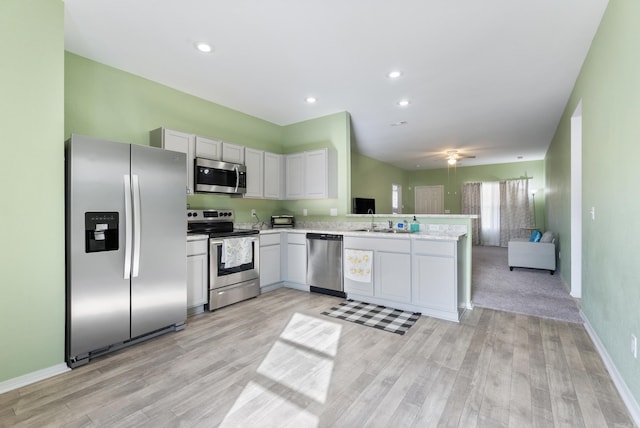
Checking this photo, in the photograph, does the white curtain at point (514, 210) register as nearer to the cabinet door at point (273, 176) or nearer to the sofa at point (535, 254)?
the sofa at point (535, 254)

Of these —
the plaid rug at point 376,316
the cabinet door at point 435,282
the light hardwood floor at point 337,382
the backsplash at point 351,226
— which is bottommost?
the light hardwood floor at point 337,382

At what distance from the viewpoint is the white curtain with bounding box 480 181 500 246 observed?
930cm

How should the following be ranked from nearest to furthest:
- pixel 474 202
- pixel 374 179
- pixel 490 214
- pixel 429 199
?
pixel 374 179 < pixel 490 214 < pixel 474 202 < pixel 429 199

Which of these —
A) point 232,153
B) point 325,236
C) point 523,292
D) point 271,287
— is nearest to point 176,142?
point 232,153

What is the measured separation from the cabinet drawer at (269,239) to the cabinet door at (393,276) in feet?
5.05

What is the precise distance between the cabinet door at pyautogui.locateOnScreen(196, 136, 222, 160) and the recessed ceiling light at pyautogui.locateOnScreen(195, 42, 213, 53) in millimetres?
1115

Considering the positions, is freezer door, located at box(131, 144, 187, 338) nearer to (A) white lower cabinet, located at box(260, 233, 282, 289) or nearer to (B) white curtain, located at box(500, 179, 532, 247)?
(A) white lower cabinet, located at box(260, 233, 282, 289)

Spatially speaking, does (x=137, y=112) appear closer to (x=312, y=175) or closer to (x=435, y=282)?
(x=312, y=175)

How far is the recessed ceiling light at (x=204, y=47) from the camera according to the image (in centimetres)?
274

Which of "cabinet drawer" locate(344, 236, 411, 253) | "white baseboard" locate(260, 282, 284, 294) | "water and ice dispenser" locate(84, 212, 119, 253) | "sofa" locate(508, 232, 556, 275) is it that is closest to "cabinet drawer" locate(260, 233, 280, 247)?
"white baseboard" locate(260, 282, 284, 294)

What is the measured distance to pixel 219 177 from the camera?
151 inches

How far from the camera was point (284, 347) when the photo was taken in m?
2.55

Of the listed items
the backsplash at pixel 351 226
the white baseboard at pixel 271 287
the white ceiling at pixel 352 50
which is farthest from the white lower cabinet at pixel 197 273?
the white ceiling at pixel 352 50

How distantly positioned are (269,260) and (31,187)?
2.69 metres
